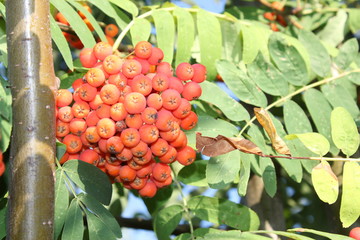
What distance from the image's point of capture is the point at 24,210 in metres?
1.25

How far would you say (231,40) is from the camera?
2146 millimetres

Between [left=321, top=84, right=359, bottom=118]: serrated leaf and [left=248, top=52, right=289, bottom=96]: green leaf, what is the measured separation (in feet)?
0.46

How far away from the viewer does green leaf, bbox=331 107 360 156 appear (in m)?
1.52

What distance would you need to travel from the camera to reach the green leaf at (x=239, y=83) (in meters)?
1.79

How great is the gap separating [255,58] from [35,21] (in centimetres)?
77

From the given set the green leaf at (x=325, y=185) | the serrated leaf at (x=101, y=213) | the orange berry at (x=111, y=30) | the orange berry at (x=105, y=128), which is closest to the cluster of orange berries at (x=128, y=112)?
the orange berry at (x=105, y=128)

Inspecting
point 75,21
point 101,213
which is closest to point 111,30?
Answer: point 75,21

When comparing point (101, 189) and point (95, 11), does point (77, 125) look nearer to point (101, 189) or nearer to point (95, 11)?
point (101, 189)

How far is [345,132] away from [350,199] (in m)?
0.19

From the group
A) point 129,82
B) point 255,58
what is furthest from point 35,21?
point 255,58

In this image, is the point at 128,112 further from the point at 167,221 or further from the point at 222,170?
the point at 167,221

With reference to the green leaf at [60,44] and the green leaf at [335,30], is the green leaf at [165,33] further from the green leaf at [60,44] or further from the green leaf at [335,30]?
the green leaf at [335,30]

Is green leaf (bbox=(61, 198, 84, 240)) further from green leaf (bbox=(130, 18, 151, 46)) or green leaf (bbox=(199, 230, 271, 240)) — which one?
green leaf (bbox=(130, 18, 151, 46))

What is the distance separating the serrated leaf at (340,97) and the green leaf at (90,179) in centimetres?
75
